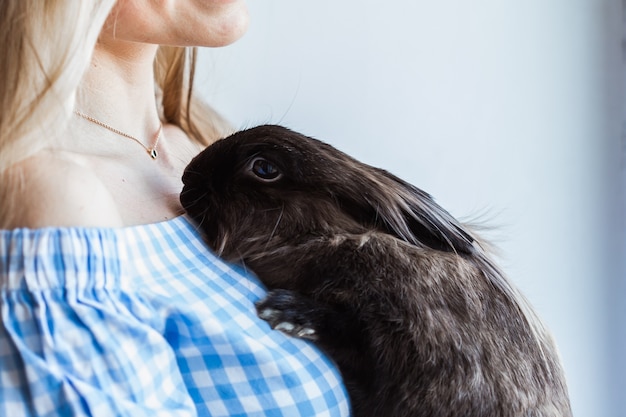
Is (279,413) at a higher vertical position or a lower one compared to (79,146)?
lower

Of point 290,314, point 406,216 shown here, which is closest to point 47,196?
point 290,314

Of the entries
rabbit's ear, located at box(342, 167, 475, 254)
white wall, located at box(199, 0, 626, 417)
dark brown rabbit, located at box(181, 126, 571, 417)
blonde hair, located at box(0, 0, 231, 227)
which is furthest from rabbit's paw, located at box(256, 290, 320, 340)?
white wall, located at box(199, 0, 626, 417)

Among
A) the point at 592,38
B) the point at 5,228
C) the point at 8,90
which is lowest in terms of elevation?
the point at 5,228

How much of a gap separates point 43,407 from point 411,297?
454 millimetres

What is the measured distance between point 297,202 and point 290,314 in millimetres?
174

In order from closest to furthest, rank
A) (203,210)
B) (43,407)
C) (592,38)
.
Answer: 1. (43,407)
2. (203,210)
3. (592,38)

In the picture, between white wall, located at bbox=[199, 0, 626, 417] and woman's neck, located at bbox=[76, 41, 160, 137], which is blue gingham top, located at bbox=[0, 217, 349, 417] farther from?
white wall, located at bbox=[199, 0, 626, 417]

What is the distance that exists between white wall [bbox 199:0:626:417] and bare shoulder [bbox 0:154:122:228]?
891 millimetres

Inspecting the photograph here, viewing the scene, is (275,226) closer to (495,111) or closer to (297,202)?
(297,202)

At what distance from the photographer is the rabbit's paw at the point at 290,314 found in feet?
3.20

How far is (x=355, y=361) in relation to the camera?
3.30 ft

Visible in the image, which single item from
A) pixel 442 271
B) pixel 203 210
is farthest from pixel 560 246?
pixel 203 210

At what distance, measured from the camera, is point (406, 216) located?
3.54ft

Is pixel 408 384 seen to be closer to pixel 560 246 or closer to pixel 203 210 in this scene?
pixel 203 210
